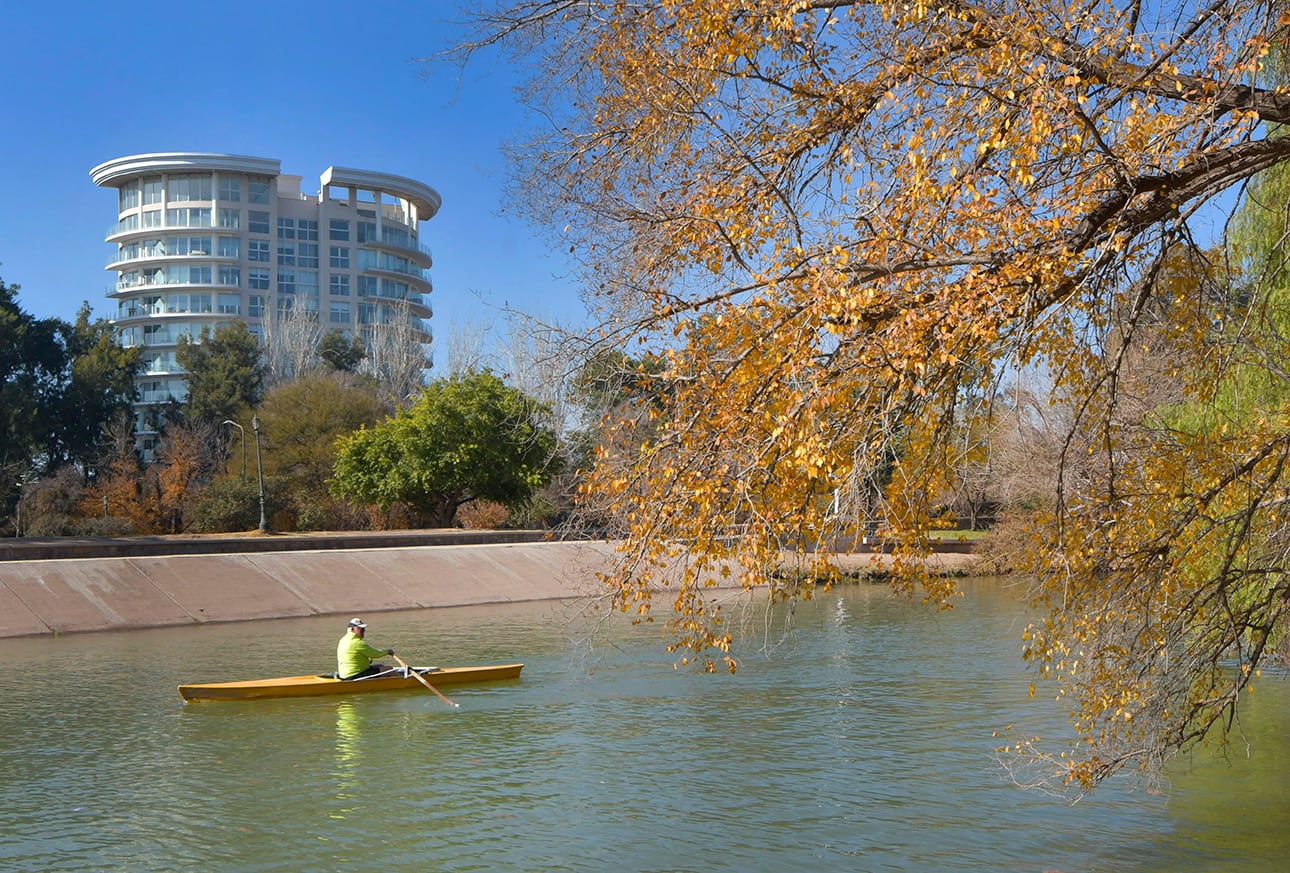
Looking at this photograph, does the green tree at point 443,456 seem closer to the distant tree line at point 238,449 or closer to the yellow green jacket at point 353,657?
the distant tree line at point 238,449

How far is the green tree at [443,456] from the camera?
45156mm

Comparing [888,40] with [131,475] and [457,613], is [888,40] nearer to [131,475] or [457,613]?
[457,613]

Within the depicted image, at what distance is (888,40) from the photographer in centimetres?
852

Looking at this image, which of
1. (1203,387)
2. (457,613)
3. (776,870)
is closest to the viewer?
(1203,387)

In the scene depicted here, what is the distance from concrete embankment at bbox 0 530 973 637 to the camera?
2791 centimetres

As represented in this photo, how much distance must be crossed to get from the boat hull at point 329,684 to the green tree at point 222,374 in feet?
162

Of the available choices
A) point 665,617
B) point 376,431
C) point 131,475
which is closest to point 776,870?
point 665,617

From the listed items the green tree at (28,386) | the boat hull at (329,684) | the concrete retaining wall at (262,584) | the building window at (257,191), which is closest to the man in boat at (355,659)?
the boat hull at (329,684)

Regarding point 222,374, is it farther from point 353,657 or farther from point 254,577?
point 353,657

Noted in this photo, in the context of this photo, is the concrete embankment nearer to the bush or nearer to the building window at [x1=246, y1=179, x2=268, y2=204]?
the bush

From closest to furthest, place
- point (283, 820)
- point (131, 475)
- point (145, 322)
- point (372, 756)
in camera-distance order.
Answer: point (283, 820)
point (372, 756)
point (131, 475)
point (145, 322)

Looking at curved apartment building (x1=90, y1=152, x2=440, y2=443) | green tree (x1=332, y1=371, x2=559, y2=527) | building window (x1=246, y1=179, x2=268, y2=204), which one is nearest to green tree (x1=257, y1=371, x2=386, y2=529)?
green tree (x1=332, y1=371, x2=559, y2=527)

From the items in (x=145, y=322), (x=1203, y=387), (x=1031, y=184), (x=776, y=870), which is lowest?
(x=776, y=870)

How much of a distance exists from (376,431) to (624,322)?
39.8 meters
